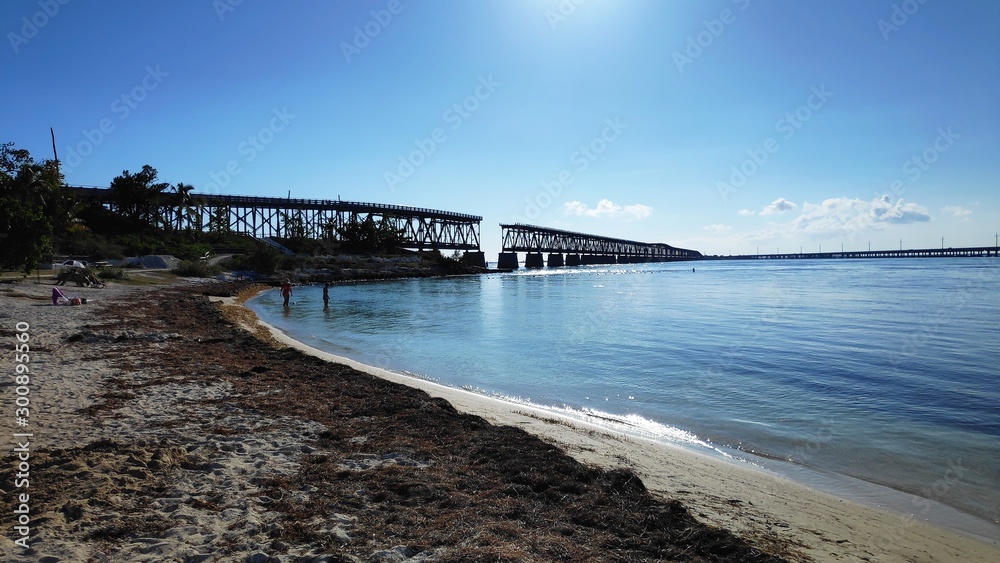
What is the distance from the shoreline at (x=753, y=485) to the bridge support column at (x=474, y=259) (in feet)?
409

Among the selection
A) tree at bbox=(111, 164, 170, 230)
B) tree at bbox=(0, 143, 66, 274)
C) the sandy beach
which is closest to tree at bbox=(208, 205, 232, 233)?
tree at bbox=(111, 164, 170, 230)

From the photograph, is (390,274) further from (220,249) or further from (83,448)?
(83,448)

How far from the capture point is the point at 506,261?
16950cm

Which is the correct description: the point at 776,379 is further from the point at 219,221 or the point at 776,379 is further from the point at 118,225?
the point at 219,221

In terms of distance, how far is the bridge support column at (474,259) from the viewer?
139 meters

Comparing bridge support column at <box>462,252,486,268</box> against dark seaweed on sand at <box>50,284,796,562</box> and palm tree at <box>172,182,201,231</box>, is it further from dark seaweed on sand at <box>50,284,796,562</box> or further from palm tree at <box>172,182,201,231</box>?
dark seaweed on sand at <box>50,284,796,562</box>

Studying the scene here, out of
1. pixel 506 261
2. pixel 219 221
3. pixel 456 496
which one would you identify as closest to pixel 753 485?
pixel 456 496

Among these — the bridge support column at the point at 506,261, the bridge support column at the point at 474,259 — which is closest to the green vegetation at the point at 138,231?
the bridge support column at the point at 474,259

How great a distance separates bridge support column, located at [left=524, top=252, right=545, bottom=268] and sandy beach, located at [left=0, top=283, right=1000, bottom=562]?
594 ft

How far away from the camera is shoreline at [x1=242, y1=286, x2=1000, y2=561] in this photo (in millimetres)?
5965

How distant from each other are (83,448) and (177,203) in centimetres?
10006

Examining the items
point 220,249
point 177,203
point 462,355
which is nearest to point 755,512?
point 462,355

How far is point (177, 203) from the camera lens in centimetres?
9012

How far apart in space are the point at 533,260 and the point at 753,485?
186 m
